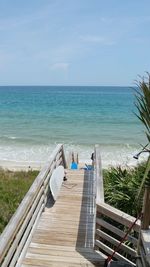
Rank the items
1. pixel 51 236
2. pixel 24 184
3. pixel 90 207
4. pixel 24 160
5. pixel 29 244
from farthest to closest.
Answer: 1. pixel 24 160
2. pixel 24 184
3. pixel 90 207
4. pixel 51 236
5. pixel 29 244

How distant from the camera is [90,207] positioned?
787 centimetres

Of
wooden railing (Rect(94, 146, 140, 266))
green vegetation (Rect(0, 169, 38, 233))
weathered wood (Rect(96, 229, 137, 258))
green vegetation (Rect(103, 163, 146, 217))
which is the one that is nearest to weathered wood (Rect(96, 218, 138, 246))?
wooden railing (Rect(94, 146, 140, 266))

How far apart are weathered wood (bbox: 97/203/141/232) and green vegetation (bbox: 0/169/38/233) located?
10.2 ft

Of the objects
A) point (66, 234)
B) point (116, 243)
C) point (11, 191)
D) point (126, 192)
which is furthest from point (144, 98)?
point (11, 191)

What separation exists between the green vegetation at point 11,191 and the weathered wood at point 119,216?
3.11m

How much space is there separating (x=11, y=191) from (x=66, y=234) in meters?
4.26

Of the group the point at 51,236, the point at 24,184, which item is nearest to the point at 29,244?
the point at 51,236

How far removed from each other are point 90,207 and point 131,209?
131cm

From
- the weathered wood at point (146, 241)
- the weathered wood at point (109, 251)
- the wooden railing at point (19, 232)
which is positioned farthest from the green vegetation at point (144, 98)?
the weathered wood at point (109, 251)

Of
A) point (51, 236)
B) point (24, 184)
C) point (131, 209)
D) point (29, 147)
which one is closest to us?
point (51, 236)

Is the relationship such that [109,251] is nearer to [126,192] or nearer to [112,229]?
[112,229]

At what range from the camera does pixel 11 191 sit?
10.4m

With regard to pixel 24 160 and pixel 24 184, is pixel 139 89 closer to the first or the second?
pixel 24 184

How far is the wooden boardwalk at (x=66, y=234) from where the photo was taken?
5449 mm
